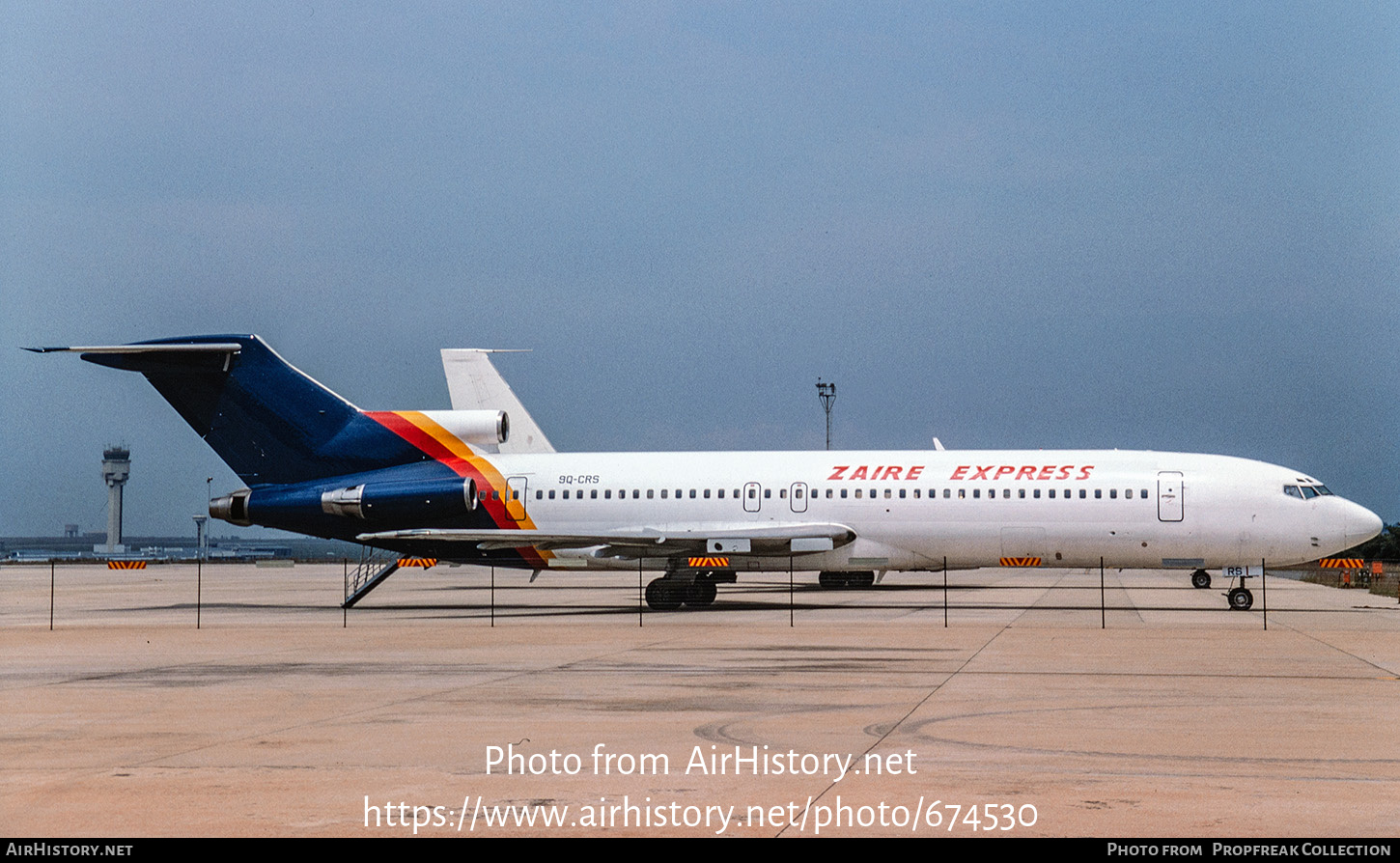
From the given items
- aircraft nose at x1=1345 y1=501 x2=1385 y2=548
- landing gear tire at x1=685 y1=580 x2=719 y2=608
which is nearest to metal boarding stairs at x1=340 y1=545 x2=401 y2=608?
landing gear tire at x1=685 y1=580 x2=719 y2=608

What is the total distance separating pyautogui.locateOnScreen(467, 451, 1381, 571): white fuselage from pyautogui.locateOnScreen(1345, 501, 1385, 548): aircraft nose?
0.04 metres

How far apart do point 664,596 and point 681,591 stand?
20.7 inches

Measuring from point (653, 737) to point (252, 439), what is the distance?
2481cm

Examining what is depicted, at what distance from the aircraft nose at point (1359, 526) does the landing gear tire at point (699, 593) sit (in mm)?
13689

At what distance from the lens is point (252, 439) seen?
113ft

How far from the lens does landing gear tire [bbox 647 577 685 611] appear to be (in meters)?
32.3

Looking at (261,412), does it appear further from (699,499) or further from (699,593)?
(699,593)

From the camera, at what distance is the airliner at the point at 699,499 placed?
30.8 metres

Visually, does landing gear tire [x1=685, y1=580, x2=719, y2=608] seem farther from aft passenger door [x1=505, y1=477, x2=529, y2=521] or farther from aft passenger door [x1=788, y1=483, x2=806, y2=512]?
aft passenger door [x1=505, y1=477, x2=529, y2=521]

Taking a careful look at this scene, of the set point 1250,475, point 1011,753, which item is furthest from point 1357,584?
point 1011,753

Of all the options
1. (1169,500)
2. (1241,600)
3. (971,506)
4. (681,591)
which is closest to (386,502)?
(681,591)

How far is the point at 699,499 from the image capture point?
1332 inches

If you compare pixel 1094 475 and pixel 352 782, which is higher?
pixel 1094 475
